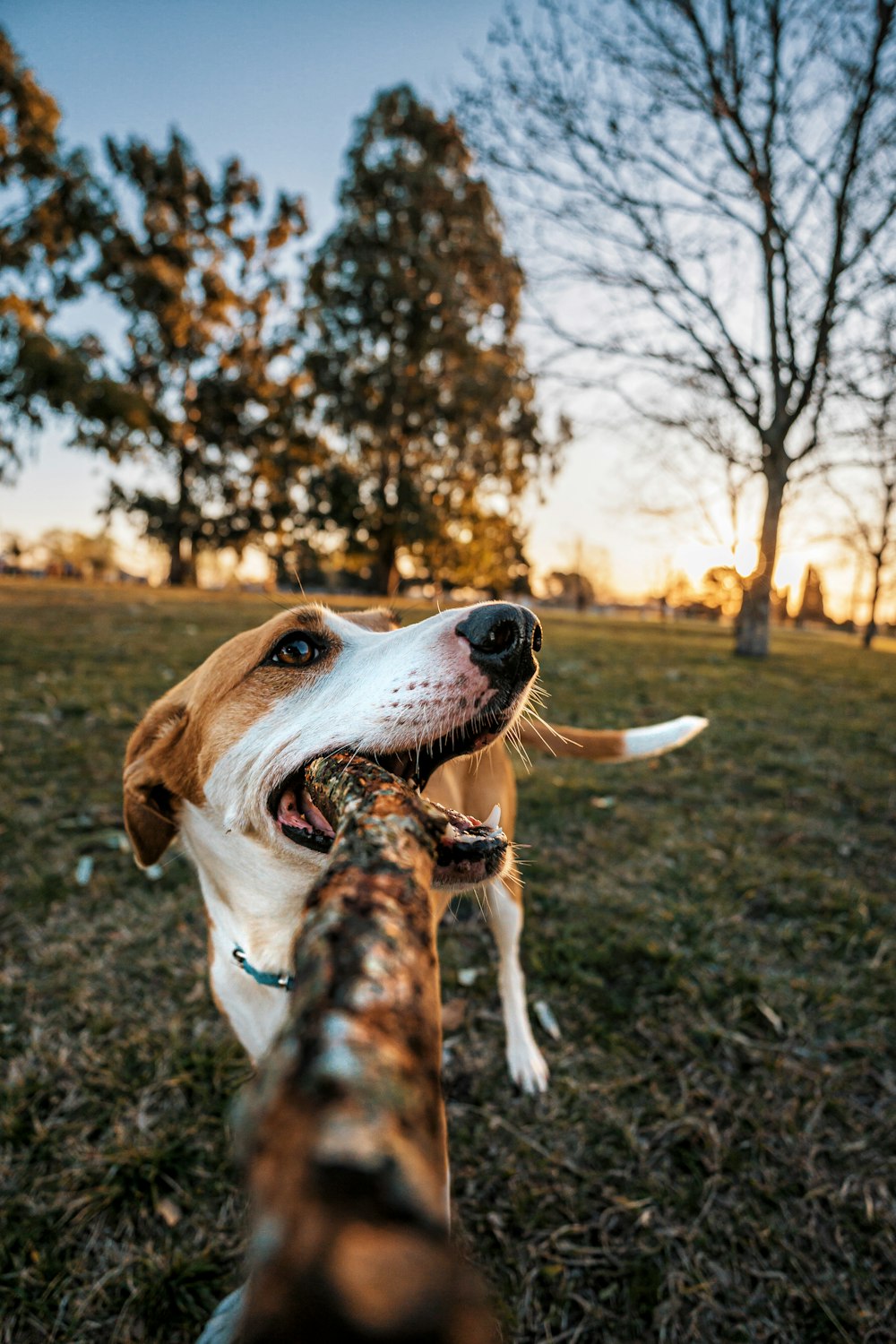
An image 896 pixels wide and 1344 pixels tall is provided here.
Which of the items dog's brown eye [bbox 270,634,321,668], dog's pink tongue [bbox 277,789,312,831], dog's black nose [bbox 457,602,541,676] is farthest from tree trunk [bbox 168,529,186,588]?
dog's black nose [bbox 457,602,541,676]

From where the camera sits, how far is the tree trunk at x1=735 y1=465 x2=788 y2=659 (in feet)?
44.3

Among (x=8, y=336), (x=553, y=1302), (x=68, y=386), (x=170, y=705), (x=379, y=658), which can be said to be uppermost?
(x=8, y=336)

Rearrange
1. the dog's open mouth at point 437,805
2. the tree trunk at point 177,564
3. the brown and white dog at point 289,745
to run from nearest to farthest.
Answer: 1. the dog's open mouth at point 437,805
2. the brown and white dog at point 289,745
3. the tree trunk at point 177,564

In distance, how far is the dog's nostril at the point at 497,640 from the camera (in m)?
1.58

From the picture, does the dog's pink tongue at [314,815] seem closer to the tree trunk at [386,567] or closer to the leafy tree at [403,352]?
the leafy tree at [403,352]

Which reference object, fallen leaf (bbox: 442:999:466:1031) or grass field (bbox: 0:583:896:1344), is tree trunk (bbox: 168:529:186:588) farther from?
fallen leaf (bbox: 442:999:466:1031)

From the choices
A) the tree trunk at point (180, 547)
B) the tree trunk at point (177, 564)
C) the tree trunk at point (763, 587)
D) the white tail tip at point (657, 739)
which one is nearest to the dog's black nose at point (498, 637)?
the white tail tip at point (657, 739)

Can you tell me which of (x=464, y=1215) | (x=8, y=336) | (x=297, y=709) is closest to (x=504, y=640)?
(x=297, y=709)

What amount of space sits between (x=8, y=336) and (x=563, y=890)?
19419 mm

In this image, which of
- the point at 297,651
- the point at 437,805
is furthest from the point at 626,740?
the point at 437,805

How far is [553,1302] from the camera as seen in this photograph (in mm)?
1927

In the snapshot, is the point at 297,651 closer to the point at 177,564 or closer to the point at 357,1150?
the point at 357,1150

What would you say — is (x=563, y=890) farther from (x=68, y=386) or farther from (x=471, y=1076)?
(x=68, y=386)

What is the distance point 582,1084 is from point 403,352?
27245mm
